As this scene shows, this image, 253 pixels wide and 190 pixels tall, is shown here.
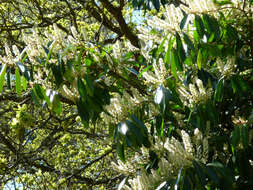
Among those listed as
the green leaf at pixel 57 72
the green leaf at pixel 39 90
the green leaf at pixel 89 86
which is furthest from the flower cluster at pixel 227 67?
the green leaf at pixel 39 90

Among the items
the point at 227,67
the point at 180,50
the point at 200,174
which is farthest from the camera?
the point at 227,67

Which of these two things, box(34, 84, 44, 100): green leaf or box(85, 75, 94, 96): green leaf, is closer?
box(85, 75, 94, 96): green leaf

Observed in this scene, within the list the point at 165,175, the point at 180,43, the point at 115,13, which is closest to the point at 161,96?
Answer: the point at 180,43

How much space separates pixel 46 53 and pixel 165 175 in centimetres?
100

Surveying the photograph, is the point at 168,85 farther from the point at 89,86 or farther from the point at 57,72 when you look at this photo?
the point at 57,72

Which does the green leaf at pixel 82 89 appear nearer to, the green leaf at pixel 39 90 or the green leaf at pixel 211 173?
the green leaf at pixel 39 90

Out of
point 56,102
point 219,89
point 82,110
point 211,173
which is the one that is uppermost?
point 56,102

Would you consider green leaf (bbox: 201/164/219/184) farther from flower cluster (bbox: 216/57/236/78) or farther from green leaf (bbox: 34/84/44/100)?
green leaf (bbox: 34/84/44/100)

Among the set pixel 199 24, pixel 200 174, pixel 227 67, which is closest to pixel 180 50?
pixel 199 24

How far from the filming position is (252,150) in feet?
6.79

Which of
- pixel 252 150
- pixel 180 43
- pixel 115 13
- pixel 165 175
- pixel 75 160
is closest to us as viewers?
pixel 180 43

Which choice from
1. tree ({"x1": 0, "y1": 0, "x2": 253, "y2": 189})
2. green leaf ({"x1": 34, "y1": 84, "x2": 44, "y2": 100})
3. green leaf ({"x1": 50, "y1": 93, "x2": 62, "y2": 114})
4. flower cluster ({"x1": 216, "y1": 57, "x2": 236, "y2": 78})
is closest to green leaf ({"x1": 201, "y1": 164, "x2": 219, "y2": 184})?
tree ({"x1": 0, "y1": 0, "x2": 253, "y2": 189})

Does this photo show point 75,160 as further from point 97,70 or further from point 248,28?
point 248,28

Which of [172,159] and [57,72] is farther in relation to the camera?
[57,72]
